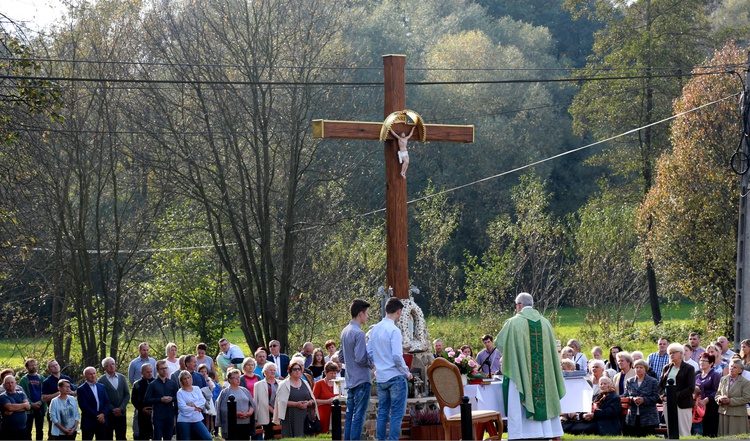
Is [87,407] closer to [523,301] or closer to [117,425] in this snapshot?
[117,425]

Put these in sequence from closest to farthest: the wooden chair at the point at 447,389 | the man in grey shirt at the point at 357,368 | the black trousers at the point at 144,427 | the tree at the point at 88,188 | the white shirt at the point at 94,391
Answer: the man in grey shirt at the point at 357,368 → the wooden chair at the point at 447,389 → the black trousers at the point at 144,427 → the white shirt at the point at 94,391 → the tree at the point at 88,188

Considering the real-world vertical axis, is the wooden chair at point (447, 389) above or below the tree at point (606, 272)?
below

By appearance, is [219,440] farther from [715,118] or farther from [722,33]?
[722,33]

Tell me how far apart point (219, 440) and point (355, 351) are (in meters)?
5.07

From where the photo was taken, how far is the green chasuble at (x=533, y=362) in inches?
426

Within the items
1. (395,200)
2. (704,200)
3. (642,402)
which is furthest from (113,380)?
(704,200)

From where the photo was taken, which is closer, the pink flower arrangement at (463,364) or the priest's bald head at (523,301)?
the priest's bald head at (523,301)

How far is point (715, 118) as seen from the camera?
25.6 m

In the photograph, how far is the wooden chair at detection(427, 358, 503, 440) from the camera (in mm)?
10953

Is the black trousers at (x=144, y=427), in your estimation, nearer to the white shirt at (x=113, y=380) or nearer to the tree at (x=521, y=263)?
the white shirt at (x=113, y=380)

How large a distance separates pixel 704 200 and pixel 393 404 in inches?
678

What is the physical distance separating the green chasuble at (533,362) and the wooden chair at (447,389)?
532 mm

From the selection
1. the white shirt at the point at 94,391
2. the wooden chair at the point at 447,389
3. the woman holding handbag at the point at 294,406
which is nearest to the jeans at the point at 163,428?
the white shirt at the point at 94,391

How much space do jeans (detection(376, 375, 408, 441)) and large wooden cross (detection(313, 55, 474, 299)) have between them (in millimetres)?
1508
